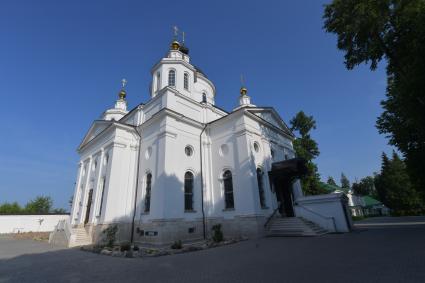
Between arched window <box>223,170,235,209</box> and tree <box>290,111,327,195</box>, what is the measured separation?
1335cm

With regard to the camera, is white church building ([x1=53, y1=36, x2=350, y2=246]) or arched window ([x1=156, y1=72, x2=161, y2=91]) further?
arched window ([x1=156, y1=72, x2=161, y2=91])

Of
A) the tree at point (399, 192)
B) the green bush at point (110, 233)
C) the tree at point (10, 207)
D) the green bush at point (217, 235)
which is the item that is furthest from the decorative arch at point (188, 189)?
the tree at point (10, 207)

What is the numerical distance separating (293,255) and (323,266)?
1.89 meters

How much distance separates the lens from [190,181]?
16.7 m

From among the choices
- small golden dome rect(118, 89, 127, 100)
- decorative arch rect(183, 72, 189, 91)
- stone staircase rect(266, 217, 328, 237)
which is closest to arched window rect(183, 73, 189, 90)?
decorative arch rect(183, 72, 189, 91)

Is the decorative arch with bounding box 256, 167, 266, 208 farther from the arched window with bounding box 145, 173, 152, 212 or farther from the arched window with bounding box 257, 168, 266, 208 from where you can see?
the arched window with bounding box 145, 173, 152, 212

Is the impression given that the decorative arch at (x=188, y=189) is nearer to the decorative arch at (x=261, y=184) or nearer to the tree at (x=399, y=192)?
the decorative arch at (x=261, y=184)

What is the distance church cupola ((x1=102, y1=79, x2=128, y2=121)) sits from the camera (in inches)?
1094

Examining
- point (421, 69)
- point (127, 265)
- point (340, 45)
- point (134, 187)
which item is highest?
point (340, 45)

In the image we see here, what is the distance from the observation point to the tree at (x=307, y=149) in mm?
27281

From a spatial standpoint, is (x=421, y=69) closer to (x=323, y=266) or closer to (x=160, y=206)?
(x=323, y=266)

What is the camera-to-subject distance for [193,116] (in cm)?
1911

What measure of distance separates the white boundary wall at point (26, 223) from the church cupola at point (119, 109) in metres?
17.5

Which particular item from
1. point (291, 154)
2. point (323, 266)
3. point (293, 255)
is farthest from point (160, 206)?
point (291, 154)
